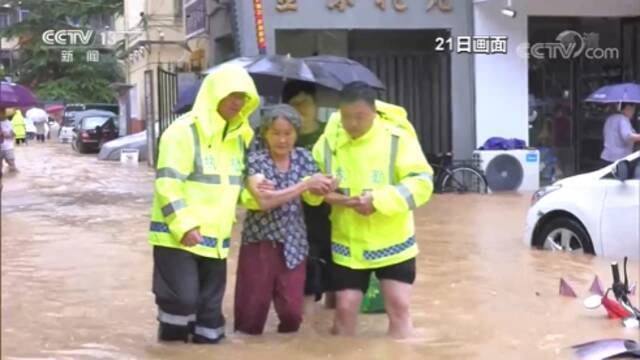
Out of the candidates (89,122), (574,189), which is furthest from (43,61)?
(574,189)

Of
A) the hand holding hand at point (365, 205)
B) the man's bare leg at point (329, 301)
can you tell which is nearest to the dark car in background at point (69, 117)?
the man's bare leg at point (329, 301)

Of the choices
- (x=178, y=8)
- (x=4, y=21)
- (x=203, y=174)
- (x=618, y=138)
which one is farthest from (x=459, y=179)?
(x=4, y=21)

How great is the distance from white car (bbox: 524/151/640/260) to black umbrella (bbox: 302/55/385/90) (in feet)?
8.87

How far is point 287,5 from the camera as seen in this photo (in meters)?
17.8

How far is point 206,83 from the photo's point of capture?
249 inches

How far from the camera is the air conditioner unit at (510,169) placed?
17.9 m

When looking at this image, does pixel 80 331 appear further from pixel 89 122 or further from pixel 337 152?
pixel 89 122

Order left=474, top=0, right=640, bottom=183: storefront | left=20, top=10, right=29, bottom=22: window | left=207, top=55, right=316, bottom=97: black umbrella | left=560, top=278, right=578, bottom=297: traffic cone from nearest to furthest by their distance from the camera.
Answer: left=207, top=55, right=316, bottom=97: black umbrella < left=560, top=278, right=578, bottom=297: traffic cone < left=474, top=0, right=640, bottom=183: storefront < left=20, top=10, right=29, bottom=22: window

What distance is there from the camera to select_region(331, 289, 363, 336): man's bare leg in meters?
6.42

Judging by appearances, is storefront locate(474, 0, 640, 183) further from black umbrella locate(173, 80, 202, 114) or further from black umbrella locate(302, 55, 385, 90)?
black umbrella locate(302, 55, 385, 90)

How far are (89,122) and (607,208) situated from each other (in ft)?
101

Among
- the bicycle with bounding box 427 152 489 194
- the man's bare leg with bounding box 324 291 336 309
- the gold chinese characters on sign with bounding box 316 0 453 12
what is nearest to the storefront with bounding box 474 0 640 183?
the gold chinese characters on sign with bounding box 316 0 453 12

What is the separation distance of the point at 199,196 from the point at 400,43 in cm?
1379

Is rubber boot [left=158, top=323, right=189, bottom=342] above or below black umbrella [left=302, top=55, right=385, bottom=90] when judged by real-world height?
below
